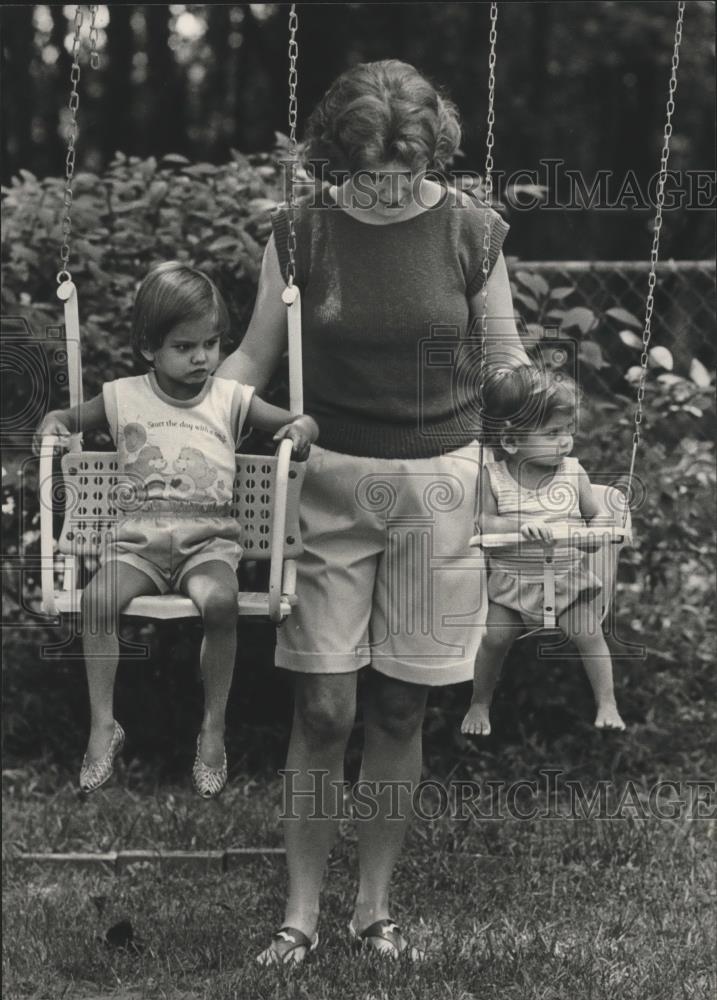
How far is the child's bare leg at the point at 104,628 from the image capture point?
3285mm

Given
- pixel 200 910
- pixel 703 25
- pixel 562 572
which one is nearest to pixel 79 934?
pixel 200 910

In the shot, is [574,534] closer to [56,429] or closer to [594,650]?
[594,650]

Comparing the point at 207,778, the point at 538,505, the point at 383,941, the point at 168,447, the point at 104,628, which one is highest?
the point at 168,447

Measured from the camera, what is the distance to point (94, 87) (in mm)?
15539

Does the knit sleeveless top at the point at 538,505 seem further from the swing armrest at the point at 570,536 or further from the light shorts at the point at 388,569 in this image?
the light shorts at the point at 388,569

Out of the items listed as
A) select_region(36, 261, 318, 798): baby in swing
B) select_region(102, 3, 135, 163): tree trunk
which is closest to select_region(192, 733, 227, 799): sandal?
select_region(36, 261, 318, 798): baby in swing

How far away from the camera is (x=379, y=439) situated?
143 inches

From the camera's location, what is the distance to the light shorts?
11.9 ft

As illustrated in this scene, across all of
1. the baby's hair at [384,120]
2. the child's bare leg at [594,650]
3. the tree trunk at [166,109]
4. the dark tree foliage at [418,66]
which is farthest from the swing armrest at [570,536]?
the tree trunk at [166,109]

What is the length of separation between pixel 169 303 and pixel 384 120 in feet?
2.12

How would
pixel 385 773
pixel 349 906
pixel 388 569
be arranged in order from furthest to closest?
pixel 349 906, pixel 385 773, pixel 388 569

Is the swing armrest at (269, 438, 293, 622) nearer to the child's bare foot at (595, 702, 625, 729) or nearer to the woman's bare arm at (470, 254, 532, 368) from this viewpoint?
the woman's bare arm at (470, 254, 532, 368)

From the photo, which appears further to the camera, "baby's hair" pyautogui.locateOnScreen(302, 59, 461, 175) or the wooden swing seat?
"baby's hair" pyautogui.locateOnScreen(302, 59, 461, 175)

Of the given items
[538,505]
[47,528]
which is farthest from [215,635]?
[538,505]
